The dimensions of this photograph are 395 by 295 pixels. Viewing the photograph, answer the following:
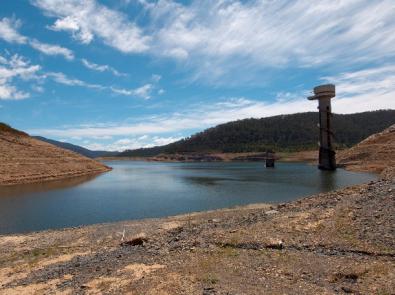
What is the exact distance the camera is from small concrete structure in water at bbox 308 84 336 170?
80.6 m

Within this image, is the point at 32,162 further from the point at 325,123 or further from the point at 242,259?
the point at 242,259

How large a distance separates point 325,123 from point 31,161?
6063 centimetres

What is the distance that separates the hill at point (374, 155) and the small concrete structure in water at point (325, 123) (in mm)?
4792

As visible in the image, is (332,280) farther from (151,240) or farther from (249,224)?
(151,240)

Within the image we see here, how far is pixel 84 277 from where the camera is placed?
42.8 ft

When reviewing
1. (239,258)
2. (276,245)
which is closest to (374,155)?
(276,245)

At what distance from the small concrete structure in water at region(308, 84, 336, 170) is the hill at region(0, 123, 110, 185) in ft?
175

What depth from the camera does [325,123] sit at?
8219 centimetres

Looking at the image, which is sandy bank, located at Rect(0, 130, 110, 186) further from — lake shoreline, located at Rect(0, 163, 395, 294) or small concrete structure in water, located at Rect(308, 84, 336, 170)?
Result: small concrete structure in water, located at Rect(308, 84, 336, 170)

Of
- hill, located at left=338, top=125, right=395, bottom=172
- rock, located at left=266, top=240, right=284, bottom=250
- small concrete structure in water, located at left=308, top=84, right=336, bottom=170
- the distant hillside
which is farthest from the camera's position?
the distant hillside

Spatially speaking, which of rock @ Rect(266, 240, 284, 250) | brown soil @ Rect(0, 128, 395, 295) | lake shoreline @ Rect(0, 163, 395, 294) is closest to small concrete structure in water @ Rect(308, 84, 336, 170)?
brown soil @ Rect(0, 128, 395, 295)

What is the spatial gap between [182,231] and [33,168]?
58672 millimetres

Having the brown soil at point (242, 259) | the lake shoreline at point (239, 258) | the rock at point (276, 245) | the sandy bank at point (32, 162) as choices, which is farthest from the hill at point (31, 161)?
the rock at point (276, 245)

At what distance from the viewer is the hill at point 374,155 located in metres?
71.0
